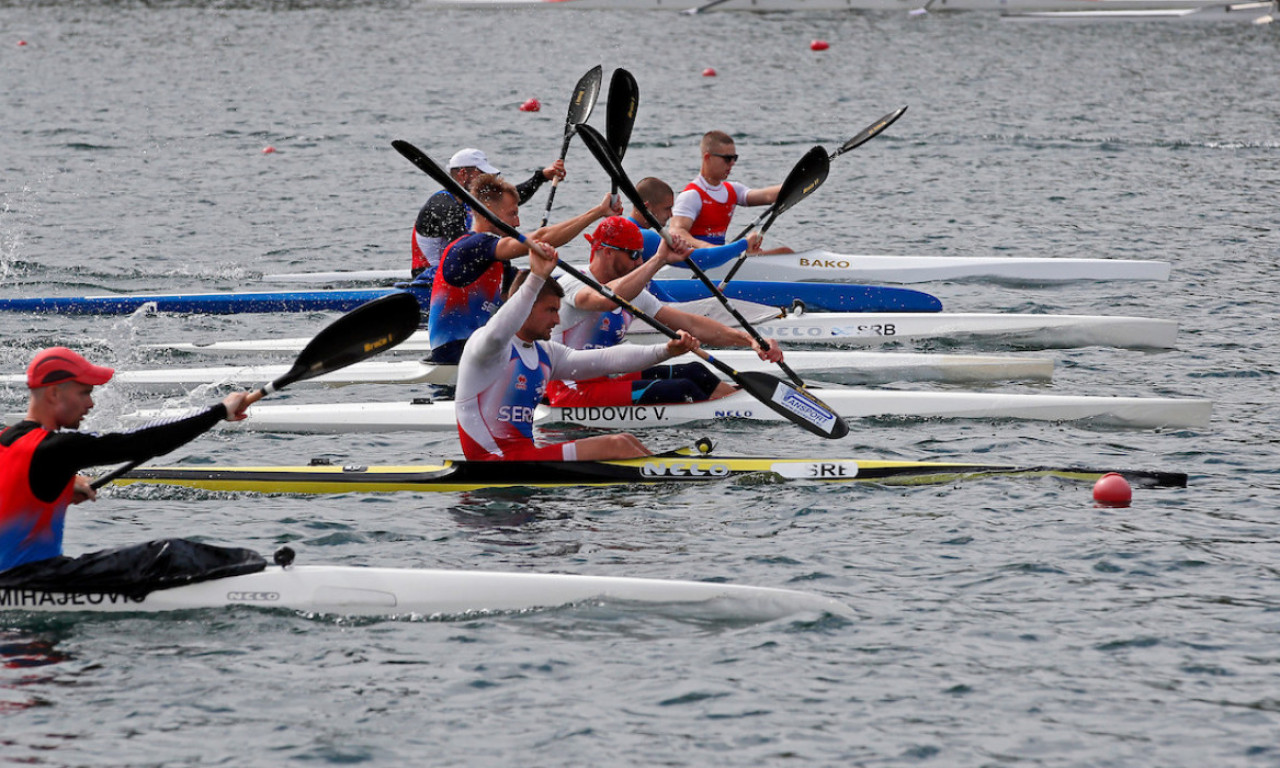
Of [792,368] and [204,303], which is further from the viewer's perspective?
[204,303]

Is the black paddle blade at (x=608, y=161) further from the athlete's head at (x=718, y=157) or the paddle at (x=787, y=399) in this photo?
the athlete's head at (x=718, y=157)

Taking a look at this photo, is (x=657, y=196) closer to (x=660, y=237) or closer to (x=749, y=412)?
(x=660, y=237)

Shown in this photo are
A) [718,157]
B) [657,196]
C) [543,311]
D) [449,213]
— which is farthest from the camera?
[718,157]

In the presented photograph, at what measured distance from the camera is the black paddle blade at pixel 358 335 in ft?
23.5

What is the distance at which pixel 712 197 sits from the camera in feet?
45.2

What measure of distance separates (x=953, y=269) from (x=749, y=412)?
18.7ft

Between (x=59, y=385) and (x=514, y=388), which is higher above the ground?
(x=514, y=388)

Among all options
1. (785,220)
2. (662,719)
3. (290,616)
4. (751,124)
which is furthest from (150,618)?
(751,124)

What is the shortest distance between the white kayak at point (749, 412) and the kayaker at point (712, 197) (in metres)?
3.01

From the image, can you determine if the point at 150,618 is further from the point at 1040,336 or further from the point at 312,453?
the point at 1040,336

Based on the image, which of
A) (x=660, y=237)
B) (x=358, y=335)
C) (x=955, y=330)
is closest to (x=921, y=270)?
(x=955, y=330)

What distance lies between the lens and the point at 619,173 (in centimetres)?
994

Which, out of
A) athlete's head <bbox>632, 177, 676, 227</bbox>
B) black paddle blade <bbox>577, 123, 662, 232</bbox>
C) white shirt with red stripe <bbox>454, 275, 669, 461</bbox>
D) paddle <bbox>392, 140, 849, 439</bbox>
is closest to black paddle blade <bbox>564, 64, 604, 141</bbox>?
athlete's head <bbox>632, 177, 676, 227</bbox>

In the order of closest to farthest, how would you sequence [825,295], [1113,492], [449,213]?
[1113,492]
[449,213]
[825,295]
